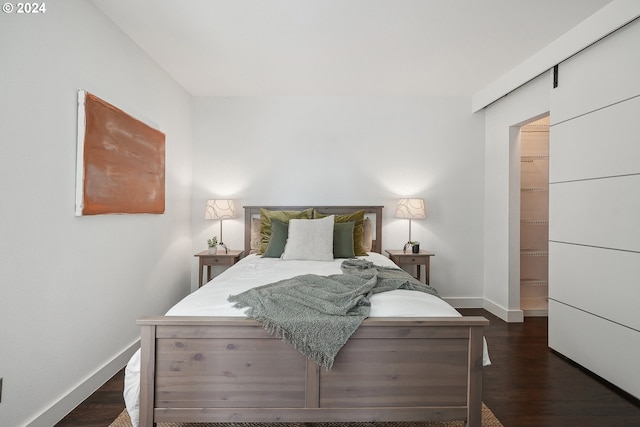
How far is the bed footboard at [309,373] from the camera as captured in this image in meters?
1.73

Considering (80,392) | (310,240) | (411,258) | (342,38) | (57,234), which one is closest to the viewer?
(57,234)

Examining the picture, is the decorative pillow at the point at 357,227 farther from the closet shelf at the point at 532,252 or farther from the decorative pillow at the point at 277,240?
the closet shelf at the point at 532,252

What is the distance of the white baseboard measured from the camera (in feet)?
6.12

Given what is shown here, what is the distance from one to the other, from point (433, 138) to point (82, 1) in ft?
11.5

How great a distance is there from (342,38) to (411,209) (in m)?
1.96

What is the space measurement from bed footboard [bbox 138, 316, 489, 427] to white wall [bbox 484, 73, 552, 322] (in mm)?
2341

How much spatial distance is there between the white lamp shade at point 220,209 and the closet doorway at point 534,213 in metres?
3.33

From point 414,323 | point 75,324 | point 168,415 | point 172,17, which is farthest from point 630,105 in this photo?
point 75,324

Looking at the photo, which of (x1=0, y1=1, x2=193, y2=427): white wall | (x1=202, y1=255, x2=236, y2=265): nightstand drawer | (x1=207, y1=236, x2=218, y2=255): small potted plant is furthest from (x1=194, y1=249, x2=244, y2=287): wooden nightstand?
(x1=0, y1=1, x2=193, y2=427): white wall

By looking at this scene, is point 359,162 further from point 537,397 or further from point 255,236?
point 537,397

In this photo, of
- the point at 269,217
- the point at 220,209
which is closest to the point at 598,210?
the point at 269,217

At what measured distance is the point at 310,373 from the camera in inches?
68.2

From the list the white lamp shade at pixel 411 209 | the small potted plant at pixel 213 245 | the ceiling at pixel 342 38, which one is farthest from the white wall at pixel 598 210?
the small potted plant at pixel 213 245

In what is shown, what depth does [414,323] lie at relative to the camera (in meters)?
1.75
